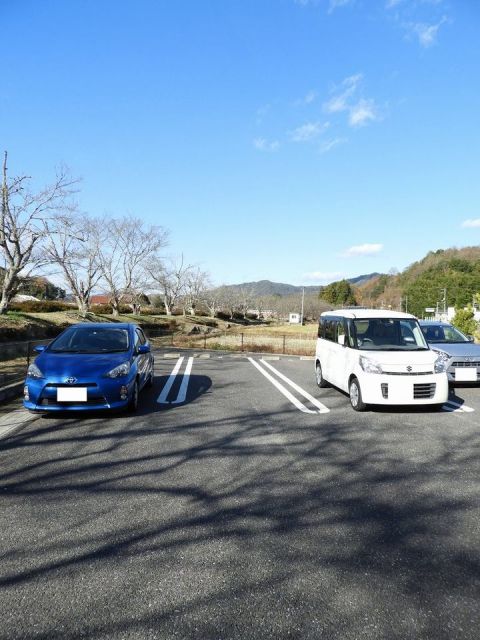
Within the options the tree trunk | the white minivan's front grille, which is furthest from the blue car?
the tree trunk

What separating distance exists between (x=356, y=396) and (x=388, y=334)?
4.68ft

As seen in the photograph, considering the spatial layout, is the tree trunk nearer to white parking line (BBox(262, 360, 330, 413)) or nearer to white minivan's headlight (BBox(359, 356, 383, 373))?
white parking line (BBox(262, 360, 330, 413))

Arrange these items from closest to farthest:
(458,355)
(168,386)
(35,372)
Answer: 1. (35,372)
2. (458,355)
3. (168,386)

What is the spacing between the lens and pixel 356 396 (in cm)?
674

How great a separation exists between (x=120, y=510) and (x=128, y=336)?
13.9ft

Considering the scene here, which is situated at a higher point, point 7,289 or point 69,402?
point 7,289

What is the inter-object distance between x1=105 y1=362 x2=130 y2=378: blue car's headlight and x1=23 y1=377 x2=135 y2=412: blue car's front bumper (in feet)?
0.31

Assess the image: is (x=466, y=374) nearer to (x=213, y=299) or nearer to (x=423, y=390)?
(x=423, y=390)

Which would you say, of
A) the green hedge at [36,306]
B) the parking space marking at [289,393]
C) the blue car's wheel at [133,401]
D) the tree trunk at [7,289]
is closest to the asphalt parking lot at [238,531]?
the blue car's wheel at [133,401]

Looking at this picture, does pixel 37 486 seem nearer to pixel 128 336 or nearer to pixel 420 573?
pixel 420 573

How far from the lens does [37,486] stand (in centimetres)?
372

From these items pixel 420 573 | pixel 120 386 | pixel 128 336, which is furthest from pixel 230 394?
pixel 420 573

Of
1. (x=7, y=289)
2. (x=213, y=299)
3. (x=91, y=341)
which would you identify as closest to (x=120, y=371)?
(x=91, y=341)

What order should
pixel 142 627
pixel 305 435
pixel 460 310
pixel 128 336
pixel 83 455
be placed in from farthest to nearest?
1. pixel 460 310
2. pixel 128 336
3. pixel 305 435
4. pixel 83 455
5. pixel 142 627
